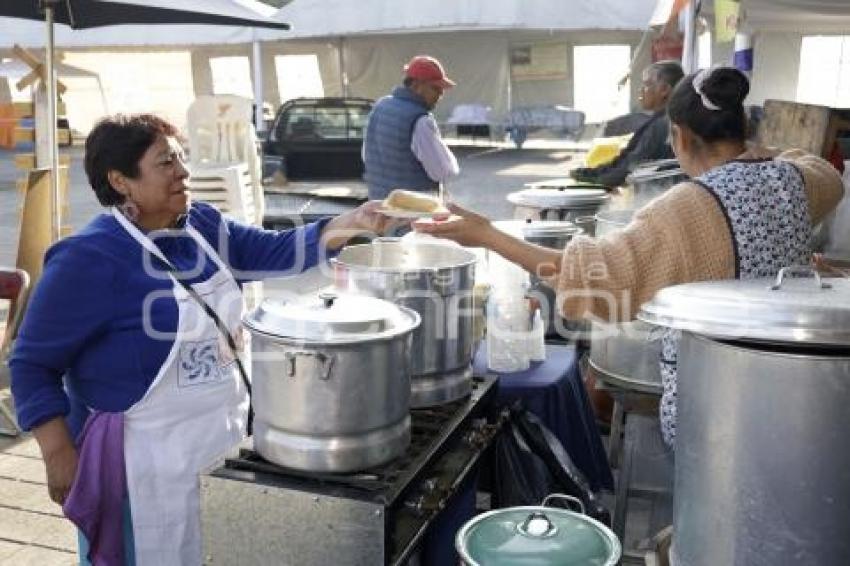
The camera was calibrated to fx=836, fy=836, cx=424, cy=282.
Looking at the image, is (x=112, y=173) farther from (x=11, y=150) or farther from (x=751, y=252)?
(x=11, y=150)

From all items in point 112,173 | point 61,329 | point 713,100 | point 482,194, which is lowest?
point 482,194

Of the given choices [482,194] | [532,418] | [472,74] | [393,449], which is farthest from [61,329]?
[472,74]

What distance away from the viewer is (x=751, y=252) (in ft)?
6.40

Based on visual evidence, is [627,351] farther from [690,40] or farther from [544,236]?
[690,40]

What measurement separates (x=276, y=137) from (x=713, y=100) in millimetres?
9644

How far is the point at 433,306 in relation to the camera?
2.19 metres

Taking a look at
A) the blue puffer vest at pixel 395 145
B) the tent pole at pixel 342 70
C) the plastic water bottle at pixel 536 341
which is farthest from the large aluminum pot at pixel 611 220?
the tent pole at pixel 342 70

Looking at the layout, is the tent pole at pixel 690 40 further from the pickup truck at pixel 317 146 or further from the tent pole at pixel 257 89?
the tent pole at pixel 257 89

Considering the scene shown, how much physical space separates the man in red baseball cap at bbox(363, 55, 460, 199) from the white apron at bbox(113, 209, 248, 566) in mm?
3175

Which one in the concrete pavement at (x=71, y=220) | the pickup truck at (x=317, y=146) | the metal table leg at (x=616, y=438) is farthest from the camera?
the pickup truck at (x=317, y=146)

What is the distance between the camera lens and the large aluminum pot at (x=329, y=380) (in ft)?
5.48

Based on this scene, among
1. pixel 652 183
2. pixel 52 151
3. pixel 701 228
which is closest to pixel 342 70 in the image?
pixel 52 151

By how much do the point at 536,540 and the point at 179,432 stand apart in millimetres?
1024

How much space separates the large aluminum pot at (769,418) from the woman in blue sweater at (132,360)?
1.28 meters
